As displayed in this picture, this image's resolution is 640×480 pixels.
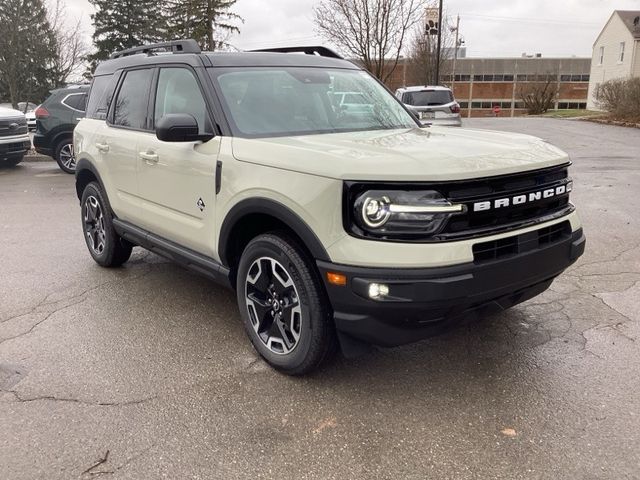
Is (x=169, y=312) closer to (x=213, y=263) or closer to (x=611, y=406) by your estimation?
(x=213, y=263)

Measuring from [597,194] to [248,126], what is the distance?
6969mm

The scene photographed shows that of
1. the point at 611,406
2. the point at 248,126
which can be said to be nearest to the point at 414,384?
the point at 611,406

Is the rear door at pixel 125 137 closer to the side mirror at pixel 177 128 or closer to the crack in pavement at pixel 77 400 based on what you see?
the side mirror at pixel 177 128

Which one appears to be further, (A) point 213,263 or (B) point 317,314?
(A) point 213,263

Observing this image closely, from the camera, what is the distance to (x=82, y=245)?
6.46 meters

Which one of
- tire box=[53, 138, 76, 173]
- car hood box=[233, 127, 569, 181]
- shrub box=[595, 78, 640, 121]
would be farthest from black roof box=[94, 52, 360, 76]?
shrub box=[595, 78, 640, 121]

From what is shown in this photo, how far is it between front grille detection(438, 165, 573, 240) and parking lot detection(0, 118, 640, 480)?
95 cm

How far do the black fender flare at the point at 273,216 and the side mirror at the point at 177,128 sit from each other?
0.57 m

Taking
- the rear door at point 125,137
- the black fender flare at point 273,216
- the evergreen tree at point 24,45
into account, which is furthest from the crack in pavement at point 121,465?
the evergreen tree at point 24,45

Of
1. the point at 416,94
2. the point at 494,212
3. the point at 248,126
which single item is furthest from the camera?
the point at 416,94

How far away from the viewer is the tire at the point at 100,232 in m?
5.29

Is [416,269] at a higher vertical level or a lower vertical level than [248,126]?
lower

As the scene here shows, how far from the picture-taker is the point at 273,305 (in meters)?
3.41

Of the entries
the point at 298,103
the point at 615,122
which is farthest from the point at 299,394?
the point at 615,122
